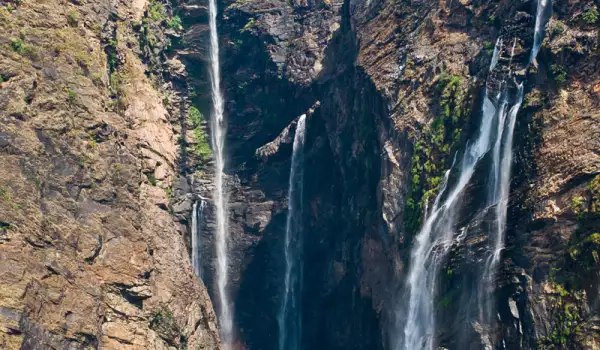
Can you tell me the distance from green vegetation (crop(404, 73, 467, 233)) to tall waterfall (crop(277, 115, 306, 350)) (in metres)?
14.6

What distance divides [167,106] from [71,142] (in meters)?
17.5

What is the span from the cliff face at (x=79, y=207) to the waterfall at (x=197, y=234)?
21.7ft

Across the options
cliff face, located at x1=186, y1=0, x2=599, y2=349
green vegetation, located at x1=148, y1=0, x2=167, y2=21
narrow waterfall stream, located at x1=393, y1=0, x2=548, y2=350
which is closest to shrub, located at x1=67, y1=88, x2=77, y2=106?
cliff face, located at x1=186, y1=0, x2=599, y2=349

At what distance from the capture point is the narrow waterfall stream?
33.9 metres

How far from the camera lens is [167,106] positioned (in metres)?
56.0

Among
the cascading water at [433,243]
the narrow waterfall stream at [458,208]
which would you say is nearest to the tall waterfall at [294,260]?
the narrow waterfall stream at [458,208]

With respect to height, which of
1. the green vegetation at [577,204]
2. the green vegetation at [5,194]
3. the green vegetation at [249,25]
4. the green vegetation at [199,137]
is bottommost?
the green vegetation at [577,204]

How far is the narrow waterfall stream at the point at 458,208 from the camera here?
3391cm

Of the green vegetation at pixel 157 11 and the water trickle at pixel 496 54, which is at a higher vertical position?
the green vegetation at pixel 157 11

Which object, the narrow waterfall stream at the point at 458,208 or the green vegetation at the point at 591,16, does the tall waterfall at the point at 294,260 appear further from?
the green vegetation at the point at 591,16

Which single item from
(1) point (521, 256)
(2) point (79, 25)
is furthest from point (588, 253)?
(2) point (79, 25)

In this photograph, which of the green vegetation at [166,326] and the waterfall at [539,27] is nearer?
the waterfall at [539,27]

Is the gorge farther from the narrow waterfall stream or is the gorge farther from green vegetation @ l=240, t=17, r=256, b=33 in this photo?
green vegetation @ l=240, t=17, r=256, b=33

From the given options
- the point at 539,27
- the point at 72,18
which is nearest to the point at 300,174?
the point at 72,18
